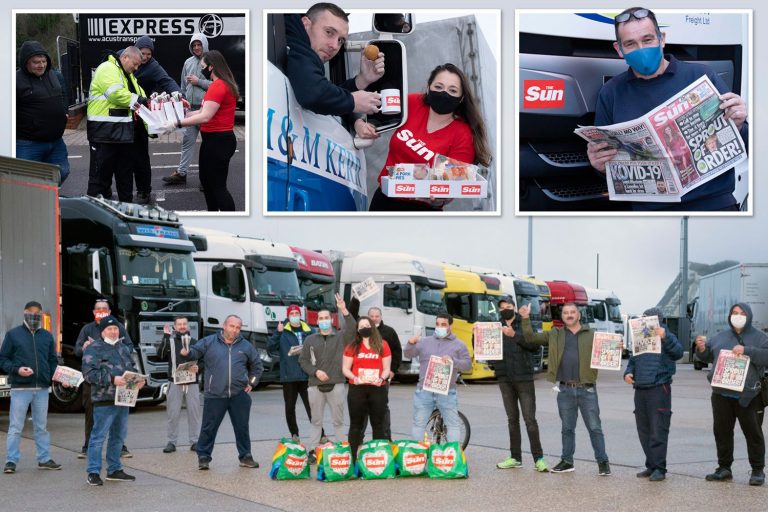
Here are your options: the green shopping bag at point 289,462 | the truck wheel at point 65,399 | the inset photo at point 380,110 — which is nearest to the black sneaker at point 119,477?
the green shopping bag at point 289,462

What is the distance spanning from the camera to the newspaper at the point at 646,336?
1157 centimetres

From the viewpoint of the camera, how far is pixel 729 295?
37719 mm

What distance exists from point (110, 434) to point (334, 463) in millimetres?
2098

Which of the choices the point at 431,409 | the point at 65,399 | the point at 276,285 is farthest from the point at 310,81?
the point at 431,409

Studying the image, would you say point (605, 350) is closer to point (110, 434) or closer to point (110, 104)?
point (110, 434)

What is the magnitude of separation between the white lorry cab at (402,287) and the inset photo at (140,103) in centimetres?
635

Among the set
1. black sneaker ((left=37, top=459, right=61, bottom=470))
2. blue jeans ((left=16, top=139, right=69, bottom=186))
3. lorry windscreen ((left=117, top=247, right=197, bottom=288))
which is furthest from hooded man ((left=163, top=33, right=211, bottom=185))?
black sneaker ((left=37, top=459, right=61, bottom=470))

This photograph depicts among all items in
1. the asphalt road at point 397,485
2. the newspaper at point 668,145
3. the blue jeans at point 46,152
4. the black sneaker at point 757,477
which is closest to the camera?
the asphalt road at point 397,485

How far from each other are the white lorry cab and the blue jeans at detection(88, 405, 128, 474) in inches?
681

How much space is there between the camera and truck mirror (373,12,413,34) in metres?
23.4

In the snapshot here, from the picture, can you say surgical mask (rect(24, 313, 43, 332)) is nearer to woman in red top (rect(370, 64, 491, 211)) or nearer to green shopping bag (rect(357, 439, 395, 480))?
green shopping bag (rect(357, 439, 395, 480))

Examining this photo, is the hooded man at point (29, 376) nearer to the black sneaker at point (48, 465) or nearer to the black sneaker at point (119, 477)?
the black sneaker at point (48, 465)

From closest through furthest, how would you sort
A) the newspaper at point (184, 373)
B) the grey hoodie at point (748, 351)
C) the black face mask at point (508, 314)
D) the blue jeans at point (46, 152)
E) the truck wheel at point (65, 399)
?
the grey hoodie at point (748, 351)
the black face mask at point (508, 314)
the newspaper at point (184, 373)
the truck wheel at point (65, 399)
the blue jeans at point (46, 152)

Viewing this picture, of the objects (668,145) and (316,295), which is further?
(316,295)
